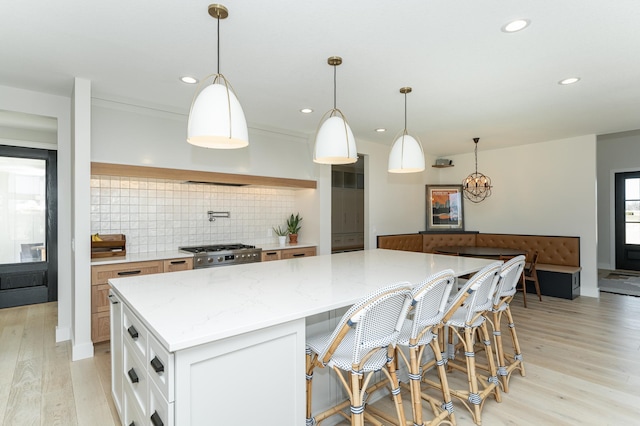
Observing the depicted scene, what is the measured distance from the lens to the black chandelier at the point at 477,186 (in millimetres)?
6191

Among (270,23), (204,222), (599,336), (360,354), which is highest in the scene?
(270,23)

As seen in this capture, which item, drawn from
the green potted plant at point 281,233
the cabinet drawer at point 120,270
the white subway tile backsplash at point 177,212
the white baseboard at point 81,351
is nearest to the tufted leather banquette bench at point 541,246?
the green potted plant at point 281,233

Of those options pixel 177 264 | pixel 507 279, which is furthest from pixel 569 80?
pixel 177 264

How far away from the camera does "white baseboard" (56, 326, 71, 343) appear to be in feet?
11.2

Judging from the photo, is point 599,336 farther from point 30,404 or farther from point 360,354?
point 30,404

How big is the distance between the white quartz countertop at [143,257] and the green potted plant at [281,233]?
1428 millimetres

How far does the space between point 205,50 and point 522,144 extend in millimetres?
5429

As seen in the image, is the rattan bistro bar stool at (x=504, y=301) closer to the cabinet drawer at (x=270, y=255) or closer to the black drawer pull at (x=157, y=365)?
the black drawer pull at (x=157, y=365)

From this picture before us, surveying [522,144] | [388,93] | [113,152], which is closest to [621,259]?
[522,144]

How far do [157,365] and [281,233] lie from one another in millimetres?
3900

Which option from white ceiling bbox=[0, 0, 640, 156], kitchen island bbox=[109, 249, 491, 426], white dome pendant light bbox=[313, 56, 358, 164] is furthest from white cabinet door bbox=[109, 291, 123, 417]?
white ceiling bbox=[0, 0, 640, 156]

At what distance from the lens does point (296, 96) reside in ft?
11.1

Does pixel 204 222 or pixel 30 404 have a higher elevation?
pixel 204 222

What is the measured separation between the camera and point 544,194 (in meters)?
5.60
